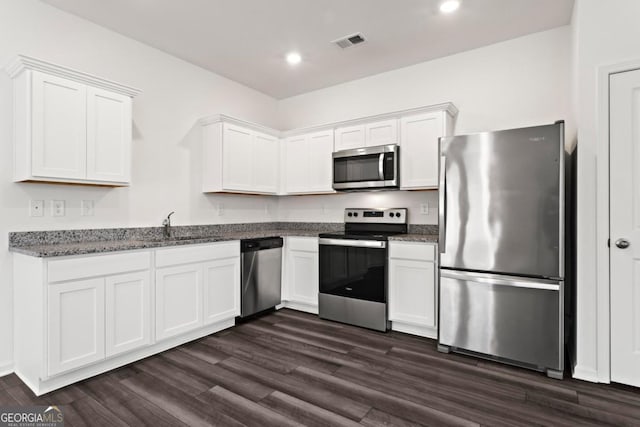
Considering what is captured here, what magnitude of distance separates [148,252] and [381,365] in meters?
2.04

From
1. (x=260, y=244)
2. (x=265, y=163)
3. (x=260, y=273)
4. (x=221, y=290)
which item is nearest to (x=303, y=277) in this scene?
(x=260, y=273)

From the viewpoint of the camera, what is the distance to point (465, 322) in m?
2.79

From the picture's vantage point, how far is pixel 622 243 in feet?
7.64

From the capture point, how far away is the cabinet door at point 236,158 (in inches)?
150

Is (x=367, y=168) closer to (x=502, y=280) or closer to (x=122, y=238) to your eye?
(x=502, y=280)

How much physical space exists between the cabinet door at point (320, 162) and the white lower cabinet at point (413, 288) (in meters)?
1.24

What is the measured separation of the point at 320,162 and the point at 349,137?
0.49 m

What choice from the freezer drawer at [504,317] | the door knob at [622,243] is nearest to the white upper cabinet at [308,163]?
the freezer drawer at [504,317]

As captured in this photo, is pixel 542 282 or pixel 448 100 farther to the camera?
pixel 448 100

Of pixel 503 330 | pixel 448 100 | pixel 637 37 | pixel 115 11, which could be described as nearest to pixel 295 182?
pixel 448 100

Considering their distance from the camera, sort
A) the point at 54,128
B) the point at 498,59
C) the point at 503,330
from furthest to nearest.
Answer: the point at 498,59 < the point at 503,330 < the point at 54,128

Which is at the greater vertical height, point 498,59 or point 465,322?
point 498,59

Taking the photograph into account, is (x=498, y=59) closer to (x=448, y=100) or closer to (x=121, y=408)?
(x=448, y=100)

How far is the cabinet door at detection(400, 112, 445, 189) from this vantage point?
338cm
